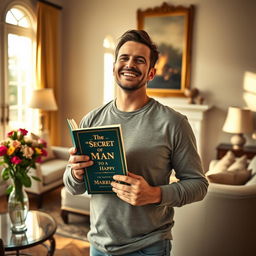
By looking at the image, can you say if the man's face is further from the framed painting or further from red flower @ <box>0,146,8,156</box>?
the framed painting

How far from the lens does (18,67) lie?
193 inches

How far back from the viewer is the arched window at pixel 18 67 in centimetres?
459

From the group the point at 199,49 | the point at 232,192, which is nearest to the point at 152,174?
the point at 232,192

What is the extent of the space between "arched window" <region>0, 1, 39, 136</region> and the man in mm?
3777

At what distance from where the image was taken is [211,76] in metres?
4.93

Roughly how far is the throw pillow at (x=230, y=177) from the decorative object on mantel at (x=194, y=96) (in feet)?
7.45

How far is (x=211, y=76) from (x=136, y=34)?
156 inches

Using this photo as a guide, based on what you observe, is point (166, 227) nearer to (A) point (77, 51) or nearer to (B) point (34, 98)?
(B) point (34, 98)

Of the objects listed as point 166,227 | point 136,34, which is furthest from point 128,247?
point 136,34

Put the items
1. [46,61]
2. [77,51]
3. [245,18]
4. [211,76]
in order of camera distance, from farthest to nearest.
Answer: [77,51] → [46,61] → [211,76] → [245,18]

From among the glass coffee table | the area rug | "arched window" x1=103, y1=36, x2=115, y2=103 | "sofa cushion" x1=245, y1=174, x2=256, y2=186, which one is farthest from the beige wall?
the glass coffee table

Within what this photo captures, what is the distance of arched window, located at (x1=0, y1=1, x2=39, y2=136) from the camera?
181 inches

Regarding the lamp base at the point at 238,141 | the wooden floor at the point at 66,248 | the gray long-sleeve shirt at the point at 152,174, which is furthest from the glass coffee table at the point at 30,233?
the lamp base at the point at 238,141

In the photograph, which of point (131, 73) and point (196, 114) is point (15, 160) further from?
point (196, 114)
